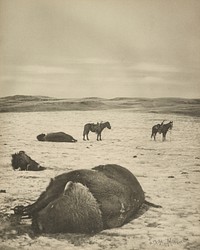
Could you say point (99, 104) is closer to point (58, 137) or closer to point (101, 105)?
point (101, 105)

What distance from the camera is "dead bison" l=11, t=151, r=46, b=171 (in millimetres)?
2189

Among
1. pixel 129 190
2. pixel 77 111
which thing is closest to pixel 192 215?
pixel 129 190

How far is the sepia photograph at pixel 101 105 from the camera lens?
2143 millimetres

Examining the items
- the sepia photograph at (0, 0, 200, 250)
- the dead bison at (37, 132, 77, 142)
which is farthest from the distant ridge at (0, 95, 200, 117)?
the dead bison at (37, 132, 77, 142)

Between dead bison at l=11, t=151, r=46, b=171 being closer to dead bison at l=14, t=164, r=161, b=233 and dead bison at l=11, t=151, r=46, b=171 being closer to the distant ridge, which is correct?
dead bison at l=14, t=164, r=161, b=233

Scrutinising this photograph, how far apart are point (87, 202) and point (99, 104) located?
1.52 ft

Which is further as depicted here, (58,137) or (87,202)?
(58,137)

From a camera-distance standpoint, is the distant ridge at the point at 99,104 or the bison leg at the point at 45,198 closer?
the bison leg at the point at 45,198

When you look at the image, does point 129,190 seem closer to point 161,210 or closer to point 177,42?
point 161,210

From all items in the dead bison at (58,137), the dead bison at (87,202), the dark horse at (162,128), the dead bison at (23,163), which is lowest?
the dead bison at (87,202)

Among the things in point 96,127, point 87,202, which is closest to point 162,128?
point 96,127

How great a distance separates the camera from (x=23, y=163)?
2.20 m

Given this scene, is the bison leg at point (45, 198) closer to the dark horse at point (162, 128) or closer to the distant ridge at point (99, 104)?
the distant ridge at point (99, 104)

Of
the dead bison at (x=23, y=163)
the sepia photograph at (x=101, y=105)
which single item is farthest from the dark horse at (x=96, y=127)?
the dead bison at (x=23, y=163)
